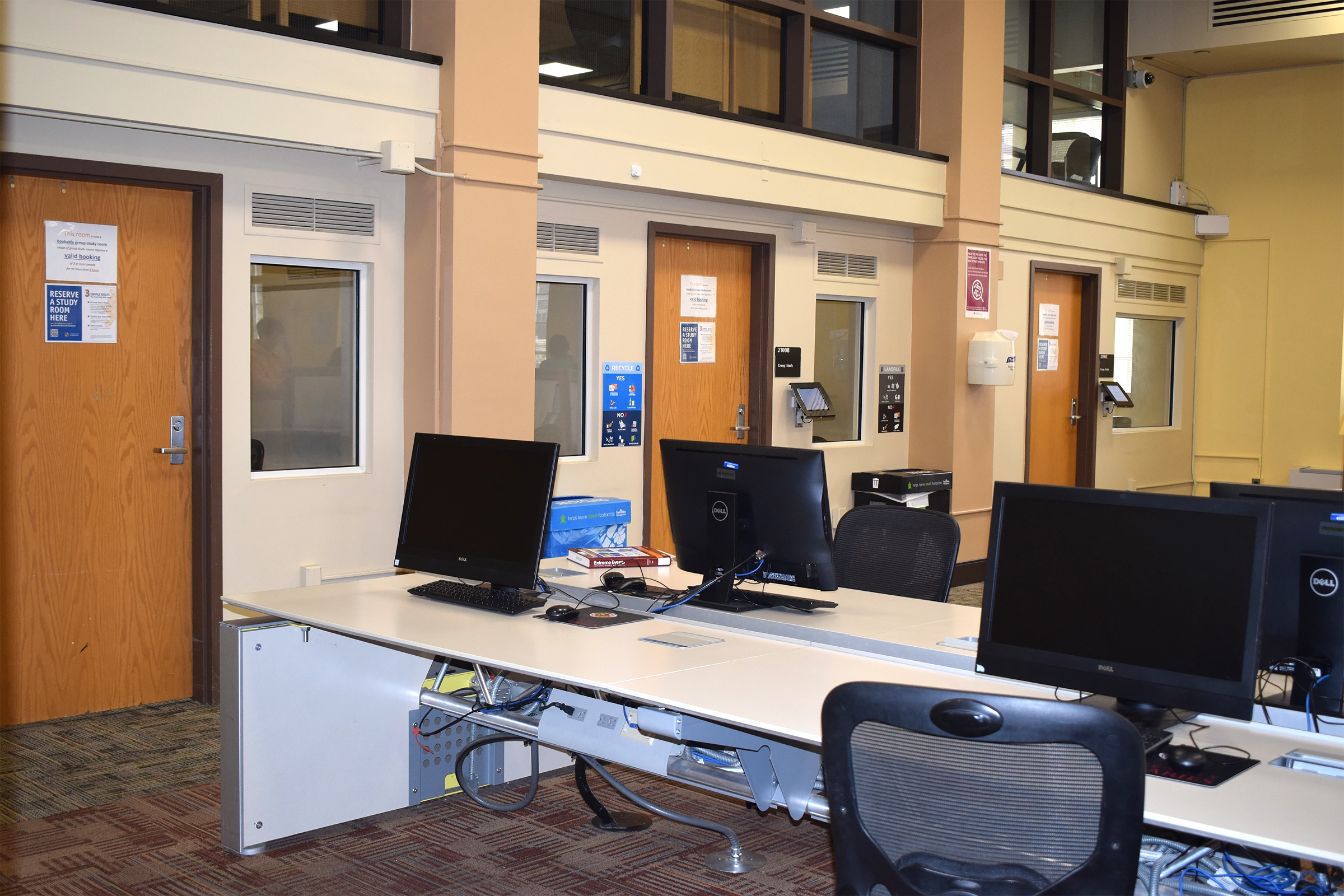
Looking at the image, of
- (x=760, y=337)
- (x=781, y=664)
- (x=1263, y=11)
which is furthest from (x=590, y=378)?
(x=1263, y=11)

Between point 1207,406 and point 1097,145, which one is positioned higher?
point 1097,145

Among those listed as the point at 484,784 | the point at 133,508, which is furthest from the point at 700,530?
the point at 133,508

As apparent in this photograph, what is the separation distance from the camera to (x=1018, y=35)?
8133mm

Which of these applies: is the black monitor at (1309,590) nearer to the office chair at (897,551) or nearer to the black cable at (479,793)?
the office chair at (897,551)

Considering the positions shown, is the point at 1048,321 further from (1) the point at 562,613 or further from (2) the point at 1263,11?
(1) the point at 562,613

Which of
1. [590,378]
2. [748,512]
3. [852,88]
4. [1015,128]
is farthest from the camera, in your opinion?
[1015,128]

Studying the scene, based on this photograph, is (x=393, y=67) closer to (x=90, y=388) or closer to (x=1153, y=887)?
(x=90, y=388)

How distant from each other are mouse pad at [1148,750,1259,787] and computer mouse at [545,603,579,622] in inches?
65.1

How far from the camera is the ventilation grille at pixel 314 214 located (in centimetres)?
476

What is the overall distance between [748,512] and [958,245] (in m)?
4.48

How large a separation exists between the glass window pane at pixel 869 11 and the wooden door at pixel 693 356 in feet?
5.38

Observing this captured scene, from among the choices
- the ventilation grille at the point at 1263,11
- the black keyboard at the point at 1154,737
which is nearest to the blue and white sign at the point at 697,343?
the black keyboard at the point at 1154,737

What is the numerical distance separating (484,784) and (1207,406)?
7946 mm

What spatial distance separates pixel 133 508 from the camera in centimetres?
461
